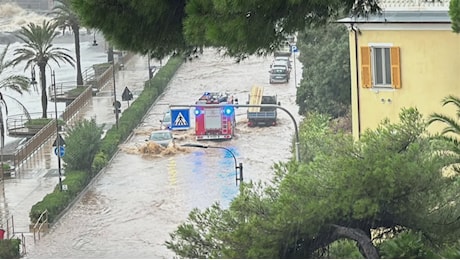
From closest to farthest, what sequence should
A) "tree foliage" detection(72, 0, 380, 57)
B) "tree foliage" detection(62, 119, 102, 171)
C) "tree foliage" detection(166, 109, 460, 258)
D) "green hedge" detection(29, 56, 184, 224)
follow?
1. "tree foliage" detection(72, 0, 380, 57)
2. "tree foliage" detection(166, 109, 460, 258)
3. "green hedge" detection(29, 56, 184, 224)
4. "tree foliage" detection(62, 119, 102, 171)

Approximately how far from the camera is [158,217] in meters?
21.8

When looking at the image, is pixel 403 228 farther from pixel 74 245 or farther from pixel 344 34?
pixel 344 34

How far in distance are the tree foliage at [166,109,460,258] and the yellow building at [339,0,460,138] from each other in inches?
168

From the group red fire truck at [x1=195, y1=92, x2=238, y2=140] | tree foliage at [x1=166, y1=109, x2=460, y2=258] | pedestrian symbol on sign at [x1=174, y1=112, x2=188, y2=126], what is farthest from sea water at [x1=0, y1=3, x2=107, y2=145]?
tree foliage at [x1=166, y1=109, x2=460, y2=258]

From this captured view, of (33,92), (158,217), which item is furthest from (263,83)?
(158,217)

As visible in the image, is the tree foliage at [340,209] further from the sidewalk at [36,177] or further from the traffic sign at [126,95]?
the traffic sign at [126,95]

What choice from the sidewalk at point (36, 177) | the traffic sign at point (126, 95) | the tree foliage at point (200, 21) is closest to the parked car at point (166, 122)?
the sidewalk at point (36, 177)

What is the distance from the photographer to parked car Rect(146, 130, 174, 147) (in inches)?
1084

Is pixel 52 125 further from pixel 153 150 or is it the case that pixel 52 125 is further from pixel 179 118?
pixel 179 118

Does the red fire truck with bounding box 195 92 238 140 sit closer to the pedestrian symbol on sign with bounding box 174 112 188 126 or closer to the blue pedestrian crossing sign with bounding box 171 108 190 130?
the blue pedestrian crossing sign with bounding box 171 108 190 130

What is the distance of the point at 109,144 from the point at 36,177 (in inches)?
125

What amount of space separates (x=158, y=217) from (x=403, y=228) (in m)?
13.3

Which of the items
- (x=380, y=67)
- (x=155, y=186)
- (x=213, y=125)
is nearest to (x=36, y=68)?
(x=213, y=125)

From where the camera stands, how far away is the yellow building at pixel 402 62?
13.6m
